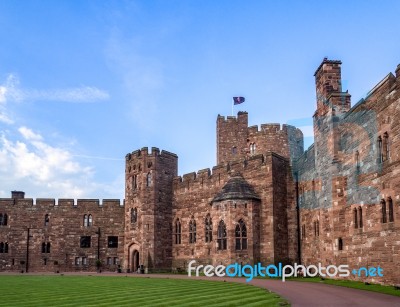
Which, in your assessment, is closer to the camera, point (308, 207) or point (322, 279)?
point (322, 279)

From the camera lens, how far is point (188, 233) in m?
45.7

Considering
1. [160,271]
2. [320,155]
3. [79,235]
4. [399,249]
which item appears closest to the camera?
[399,249]

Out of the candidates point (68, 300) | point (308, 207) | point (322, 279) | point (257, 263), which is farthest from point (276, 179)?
point (68, 300)

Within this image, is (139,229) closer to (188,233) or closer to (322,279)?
(188,233)

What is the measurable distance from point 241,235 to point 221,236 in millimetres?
1807

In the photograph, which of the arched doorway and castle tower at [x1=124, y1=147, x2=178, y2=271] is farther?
the arched doorway

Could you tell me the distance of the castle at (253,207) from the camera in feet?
83.2

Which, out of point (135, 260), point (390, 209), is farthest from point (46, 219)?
point (390, 209)

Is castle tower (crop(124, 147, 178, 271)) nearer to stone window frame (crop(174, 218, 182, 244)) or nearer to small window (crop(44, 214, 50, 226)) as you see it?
stone window frame (crop(174, 218, 182, 244))

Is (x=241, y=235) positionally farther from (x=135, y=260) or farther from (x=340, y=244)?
(x=135, y=260)

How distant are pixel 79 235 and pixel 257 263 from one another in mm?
22665

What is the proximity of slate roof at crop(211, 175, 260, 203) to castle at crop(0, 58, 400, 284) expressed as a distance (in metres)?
0.11

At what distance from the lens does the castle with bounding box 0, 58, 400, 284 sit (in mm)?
25359

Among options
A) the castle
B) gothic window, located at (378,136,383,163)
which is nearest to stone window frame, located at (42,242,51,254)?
the castle
